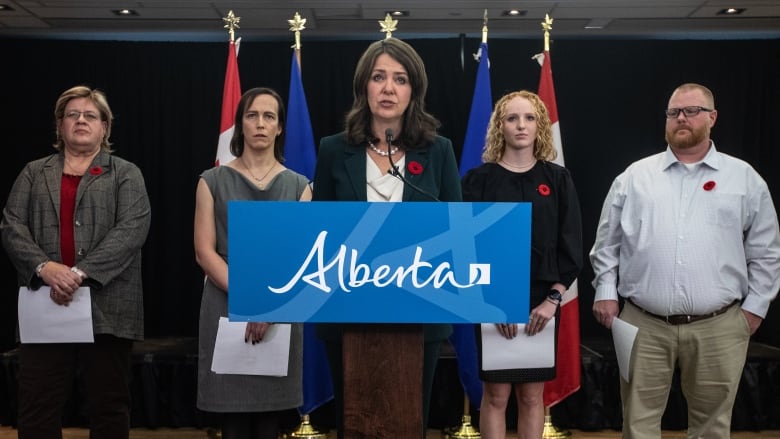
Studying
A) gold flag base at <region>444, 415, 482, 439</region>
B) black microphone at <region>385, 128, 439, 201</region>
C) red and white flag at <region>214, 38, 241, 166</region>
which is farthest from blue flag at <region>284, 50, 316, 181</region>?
black microphone at <region>385, 128, 439, 201</region>

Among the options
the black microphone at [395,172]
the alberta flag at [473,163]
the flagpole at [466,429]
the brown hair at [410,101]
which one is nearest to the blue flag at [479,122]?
the alberta flag at [473,163]

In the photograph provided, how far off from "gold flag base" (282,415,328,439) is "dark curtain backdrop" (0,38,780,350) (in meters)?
2.01

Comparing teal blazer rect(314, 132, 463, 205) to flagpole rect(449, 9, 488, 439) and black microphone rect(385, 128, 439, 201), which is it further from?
flagpole rect(449, 9, 488, 439)

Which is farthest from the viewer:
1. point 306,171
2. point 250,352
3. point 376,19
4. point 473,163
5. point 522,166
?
point 376,19

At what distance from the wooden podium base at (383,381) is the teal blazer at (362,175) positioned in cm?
35

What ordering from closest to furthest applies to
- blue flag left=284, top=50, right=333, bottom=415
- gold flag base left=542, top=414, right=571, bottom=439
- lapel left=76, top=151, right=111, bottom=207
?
lapel left=76, top=151, right=111, bottom=207 < blue flag left=284, top=50, right=333, bottom=415 < gold flag base left=542, top=414, right=571, bottom=439

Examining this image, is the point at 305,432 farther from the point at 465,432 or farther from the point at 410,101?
the point at 410,101

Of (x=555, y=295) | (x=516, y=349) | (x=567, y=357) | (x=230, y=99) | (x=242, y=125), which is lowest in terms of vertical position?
(x=567, y=357)

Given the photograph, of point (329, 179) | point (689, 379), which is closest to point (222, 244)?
point (329, 179)

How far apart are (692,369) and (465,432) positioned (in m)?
1.69

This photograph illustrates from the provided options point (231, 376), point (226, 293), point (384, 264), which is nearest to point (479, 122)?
point (226, 293)

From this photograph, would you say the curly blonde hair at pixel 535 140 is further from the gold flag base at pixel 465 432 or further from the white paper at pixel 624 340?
the gold flag base at pixel 465 432

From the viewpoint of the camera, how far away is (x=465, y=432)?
4578mm

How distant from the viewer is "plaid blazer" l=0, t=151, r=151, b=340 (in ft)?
10.3
